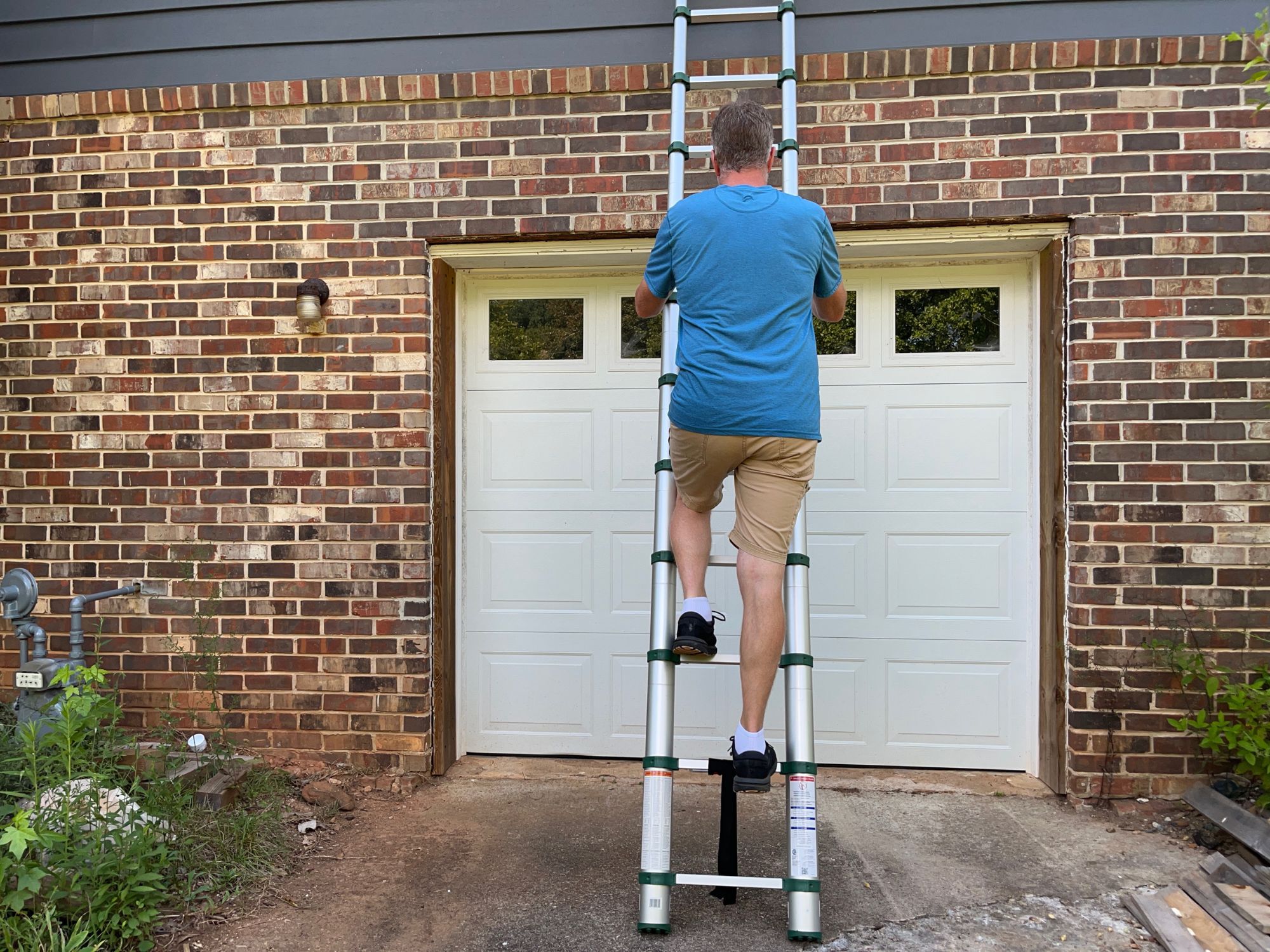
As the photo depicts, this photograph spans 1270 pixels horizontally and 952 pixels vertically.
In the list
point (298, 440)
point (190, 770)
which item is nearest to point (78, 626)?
point (190, 770)

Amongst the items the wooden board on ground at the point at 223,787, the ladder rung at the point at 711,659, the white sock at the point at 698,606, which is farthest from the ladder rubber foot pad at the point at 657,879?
the wooden board on ground at the point at 223,787

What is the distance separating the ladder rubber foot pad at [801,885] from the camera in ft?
7.54

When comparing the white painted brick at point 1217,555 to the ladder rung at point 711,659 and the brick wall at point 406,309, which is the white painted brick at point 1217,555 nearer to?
the brick wall at point 406,309

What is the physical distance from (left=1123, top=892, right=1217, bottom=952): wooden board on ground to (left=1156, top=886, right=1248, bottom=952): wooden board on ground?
2 centimetres

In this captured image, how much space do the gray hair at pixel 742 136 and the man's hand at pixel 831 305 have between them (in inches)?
16.5

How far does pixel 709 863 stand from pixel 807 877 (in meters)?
0.66

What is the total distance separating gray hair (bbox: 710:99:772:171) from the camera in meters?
2.47

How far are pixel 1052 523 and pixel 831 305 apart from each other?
5.25 ft

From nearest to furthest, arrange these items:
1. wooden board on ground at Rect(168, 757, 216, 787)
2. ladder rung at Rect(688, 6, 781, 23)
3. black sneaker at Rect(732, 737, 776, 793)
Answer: black sneaker at Rect(732, 737, 776, 793)
ladder rung at Rect(688, 6, 781, 23)
wooden board on ground at Rect(168, 757, 216, 787)

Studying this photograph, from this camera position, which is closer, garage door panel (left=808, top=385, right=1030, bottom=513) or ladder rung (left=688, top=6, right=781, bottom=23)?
ladder rung (left=688, top=6, right=781, bottom=23)

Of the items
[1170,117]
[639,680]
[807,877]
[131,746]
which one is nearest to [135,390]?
[131,746]

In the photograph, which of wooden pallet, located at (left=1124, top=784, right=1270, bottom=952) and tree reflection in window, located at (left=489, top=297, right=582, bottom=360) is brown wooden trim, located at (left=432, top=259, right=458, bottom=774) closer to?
tree reflection in window, located at (left=489, top=297, right=582, bottom=360)

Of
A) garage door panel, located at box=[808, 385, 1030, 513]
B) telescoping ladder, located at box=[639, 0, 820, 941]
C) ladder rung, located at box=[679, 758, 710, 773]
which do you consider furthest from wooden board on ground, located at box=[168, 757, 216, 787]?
garage door panel, located at box=[808, 385, 1030, 513]

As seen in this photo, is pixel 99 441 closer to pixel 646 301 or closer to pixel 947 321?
pixel 646 301
